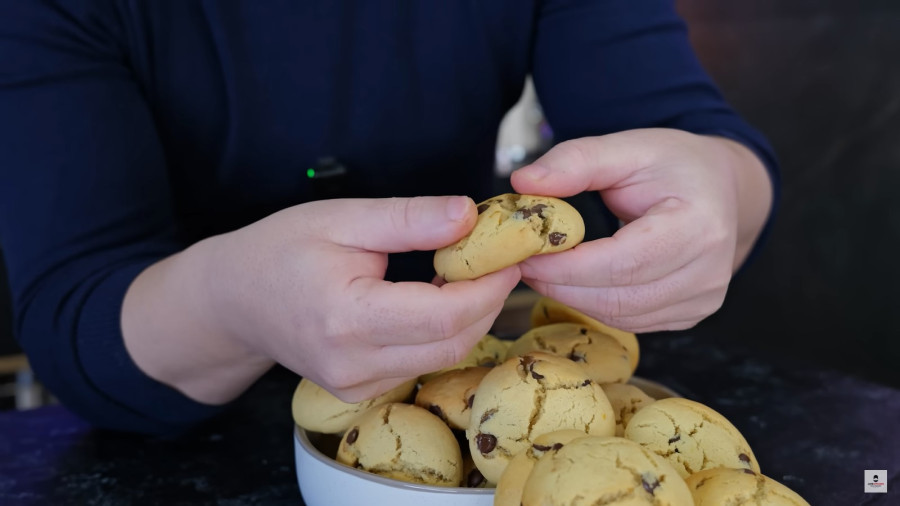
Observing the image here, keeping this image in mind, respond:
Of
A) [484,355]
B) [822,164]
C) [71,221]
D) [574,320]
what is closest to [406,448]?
[484,355]

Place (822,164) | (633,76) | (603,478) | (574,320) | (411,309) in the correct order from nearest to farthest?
(603,478) → (411,309) → (574,320) → (633,76) → (822,164)

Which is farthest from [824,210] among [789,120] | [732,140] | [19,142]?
[19,142]

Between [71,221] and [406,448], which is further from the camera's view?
[71,221]

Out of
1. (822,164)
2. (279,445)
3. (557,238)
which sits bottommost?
(822,164)

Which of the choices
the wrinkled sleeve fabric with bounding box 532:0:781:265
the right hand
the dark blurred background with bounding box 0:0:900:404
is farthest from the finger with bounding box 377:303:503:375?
the dark blurred background with bounding box 0:0:900:404

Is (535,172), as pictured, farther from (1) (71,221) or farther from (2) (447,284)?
(1) (71,221)

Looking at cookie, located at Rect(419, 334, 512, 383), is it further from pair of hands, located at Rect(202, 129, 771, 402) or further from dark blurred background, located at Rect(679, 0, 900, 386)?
dark blurred background, located at Rect(679, 0, 900, 386)

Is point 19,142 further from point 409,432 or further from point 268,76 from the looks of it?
point 409,432
